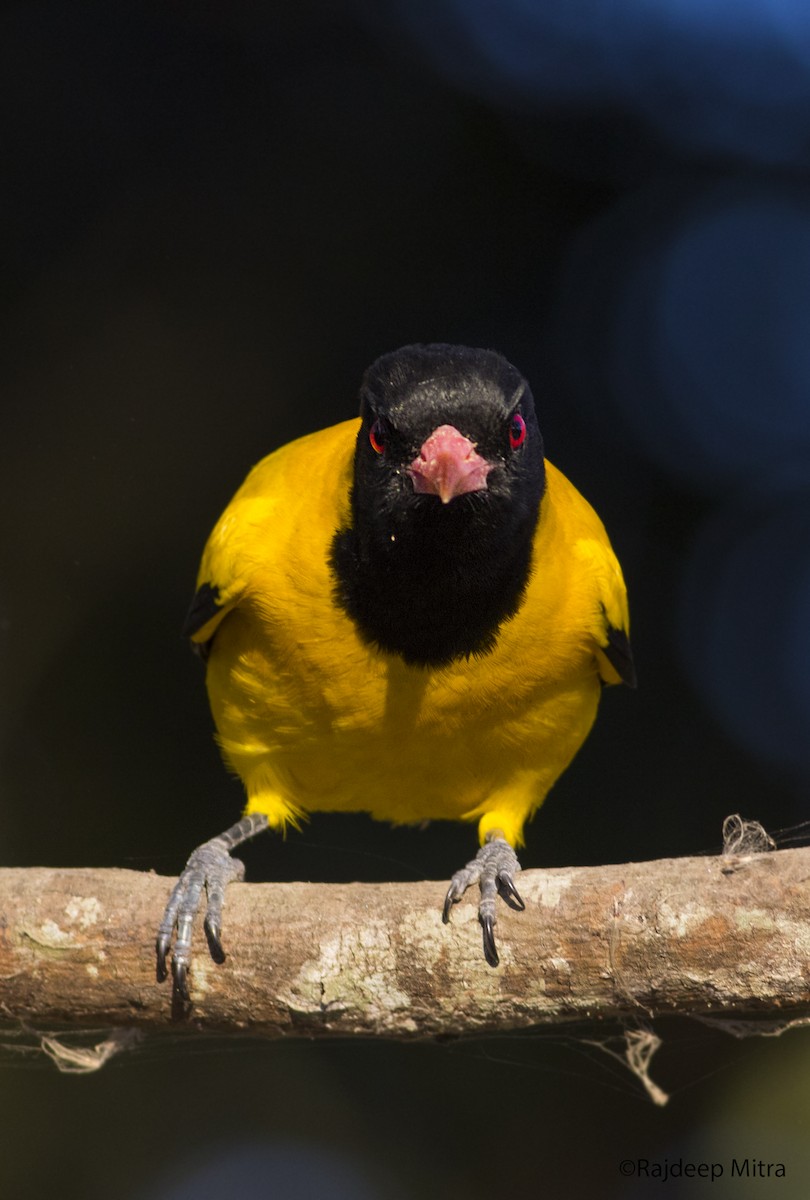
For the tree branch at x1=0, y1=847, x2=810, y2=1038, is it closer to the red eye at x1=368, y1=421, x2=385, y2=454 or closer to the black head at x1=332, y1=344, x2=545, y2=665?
the black head at x1=332, y1=344, x2=545, y2=665

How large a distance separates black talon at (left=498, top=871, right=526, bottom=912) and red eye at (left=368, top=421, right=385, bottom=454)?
1165 millimetres

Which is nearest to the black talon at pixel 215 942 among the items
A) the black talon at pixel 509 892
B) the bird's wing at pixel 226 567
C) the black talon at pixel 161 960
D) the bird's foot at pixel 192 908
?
the bird's foot at pixel 192 908

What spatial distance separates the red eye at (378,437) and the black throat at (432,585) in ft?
0.69

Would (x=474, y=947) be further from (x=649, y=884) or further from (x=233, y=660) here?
(x=233, y=660)

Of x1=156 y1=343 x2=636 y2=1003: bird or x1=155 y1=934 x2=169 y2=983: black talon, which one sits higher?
x1=156 y1=343 x2=636 y2=1003: bird

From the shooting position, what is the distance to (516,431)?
10.7 ft

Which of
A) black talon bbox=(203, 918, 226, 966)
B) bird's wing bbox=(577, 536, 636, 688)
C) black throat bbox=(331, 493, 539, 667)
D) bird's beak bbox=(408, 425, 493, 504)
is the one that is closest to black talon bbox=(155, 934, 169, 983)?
black talon bbox=(203, 918, 226, 966)

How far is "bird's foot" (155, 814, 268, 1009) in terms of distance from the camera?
2951 millimetres

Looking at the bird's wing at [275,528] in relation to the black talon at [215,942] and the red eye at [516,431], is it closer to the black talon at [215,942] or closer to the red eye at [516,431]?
the red eye at [516,431]

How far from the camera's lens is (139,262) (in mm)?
5262

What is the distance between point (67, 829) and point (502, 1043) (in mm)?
2101

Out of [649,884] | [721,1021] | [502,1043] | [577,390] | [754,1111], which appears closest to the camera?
[649,884]

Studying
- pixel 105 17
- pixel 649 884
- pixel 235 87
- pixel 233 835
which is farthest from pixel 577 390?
pixel 649 884

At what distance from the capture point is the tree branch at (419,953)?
2.62m
